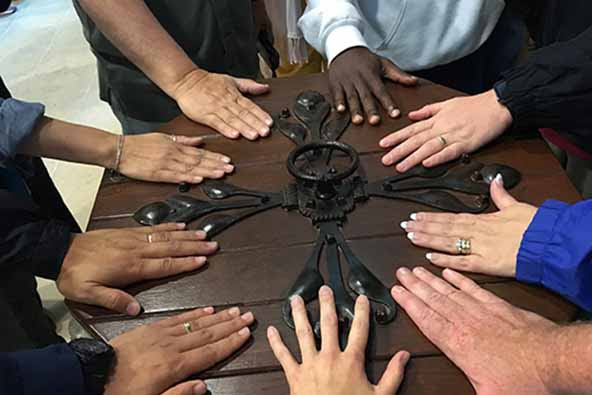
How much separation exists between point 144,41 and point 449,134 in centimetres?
57

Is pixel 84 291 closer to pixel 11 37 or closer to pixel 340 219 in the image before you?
pixel 340 219

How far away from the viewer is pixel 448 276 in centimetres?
80

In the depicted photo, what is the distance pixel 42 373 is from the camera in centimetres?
72

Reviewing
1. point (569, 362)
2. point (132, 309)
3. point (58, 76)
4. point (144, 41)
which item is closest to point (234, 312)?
point (132, 309)

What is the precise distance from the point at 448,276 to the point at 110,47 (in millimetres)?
816

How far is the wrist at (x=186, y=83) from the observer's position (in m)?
1.17

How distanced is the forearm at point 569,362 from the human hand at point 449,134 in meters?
0.36

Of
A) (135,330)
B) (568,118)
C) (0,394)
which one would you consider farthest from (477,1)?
(0,394)

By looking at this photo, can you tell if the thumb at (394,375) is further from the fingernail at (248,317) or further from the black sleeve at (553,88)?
the black sleeve at (553,88)

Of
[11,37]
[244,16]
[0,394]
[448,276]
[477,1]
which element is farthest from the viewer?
[11,37]

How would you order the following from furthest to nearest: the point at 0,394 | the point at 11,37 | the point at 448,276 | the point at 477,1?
1. the point at 11,37
2. the point at 477,1
3. the point at 448,276
4. the point at 0,394

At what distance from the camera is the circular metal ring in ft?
2.87

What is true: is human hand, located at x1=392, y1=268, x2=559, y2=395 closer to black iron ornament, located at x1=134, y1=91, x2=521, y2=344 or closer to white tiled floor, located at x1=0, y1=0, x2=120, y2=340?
black iron ornament, located at x1=134, y1=91, x2=521, y2=344

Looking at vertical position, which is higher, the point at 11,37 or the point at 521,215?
the point at 521,215
